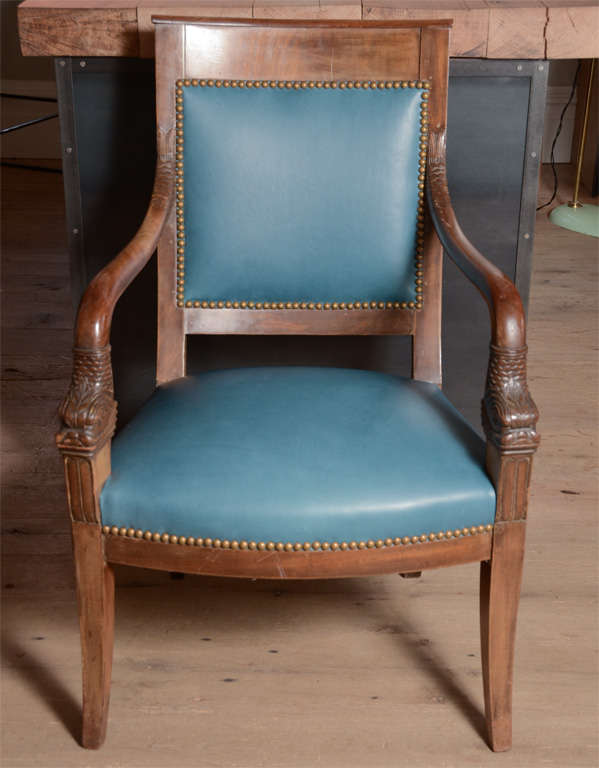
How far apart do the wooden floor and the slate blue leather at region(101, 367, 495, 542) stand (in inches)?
15.1

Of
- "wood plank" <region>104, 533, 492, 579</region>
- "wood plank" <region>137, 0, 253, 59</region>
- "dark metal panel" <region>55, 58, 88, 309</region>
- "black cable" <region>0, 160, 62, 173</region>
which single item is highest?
"wood plank" <region>137, 0, 253, 59</region>

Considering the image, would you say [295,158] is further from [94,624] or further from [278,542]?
[94,624]

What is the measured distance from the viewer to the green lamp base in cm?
362

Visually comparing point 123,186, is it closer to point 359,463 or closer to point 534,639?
point 359,463

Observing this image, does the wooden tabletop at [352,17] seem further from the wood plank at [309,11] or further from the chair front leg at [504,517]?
the chair front leg at [504,517]

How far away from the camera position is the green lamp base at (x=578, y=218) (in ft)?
11.9

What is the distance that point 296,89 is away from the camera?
4.75ft

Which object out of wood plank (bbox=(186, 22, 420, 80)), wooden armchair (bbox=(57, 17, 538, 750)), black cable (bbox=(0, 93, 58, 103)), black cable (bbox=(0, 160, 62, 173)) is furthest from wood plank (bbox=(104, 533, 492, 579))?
A: black cable (bbox=(0, 160, 62, 173))

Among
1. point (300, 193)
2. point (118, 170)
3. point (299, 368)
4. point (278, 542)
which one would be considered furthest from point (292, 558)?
point (118, 170)

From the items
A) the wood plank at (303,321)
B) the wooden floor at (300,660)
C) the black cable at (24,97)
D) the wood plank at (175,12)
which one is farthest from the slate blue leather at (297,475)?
the black cable at (24,97)

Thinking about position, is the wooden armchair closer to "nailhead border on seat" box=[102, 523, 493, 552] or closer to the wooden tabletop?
"nailhead border on seat" box=[102, 523, 493, 552]

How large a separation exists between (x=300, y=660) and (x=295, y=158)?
0.80 metres

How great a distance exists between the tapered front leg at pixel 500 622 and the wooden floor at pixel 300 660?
2.2 inches

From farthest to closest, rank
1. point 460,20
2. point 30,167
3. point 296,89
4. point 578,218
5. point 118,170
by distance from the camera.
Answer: point 30,167 → point 578,218 → point 118,170 → point 460,20 → point 296,89
